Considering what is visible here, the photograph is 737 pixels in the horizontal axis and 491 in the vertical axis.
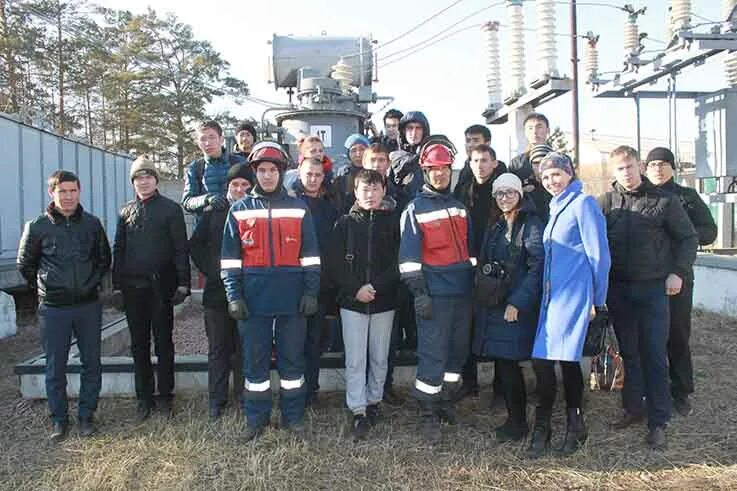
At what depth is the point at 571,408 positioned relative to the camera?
399cm

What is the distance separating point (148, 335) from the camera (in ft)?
15.2

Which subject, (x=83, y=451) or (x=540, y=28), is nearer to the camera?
(x=83, y=451)

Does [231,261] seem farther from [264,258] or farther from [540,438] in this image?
[540,438]

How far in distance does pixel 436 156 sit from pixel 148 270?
2233 millimetres

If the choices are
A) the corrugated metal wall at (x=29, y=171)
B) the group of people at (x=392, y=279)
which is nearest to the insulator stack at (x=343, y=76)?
the corrugated metal wall at (x=29, y=171)

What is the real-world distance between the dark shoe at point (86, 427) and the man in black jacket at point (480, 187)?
286cm

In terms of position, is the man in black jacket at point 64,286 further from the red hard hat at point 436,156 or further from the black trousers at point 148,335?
the red hard hat at point 436,156

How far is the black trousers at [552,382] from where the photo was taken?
12.7 ft

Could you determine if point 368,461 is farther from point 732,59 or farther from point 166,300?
point 732,59

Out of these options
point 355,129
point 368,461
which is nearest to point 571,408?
point 368,461

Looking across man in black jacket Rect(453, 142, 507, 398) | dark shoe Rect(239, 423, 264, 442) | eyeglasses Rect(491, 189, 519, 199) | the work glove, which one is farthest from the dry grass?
eyeglasses Rect(491, 189, 519, 199)

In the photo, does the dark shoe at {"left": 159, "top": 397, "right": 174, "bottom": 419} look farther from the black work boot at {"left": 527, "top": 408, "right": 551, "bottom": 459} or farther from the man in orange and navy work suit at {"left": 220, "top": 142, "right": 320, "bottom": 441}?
the black work boot at {"left": 527, "top": 408, "right": 551, "bottom": 459}

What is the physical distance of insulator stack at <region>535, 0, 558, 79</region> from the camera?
10672mm

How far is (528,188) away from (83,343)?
3.40 meters
